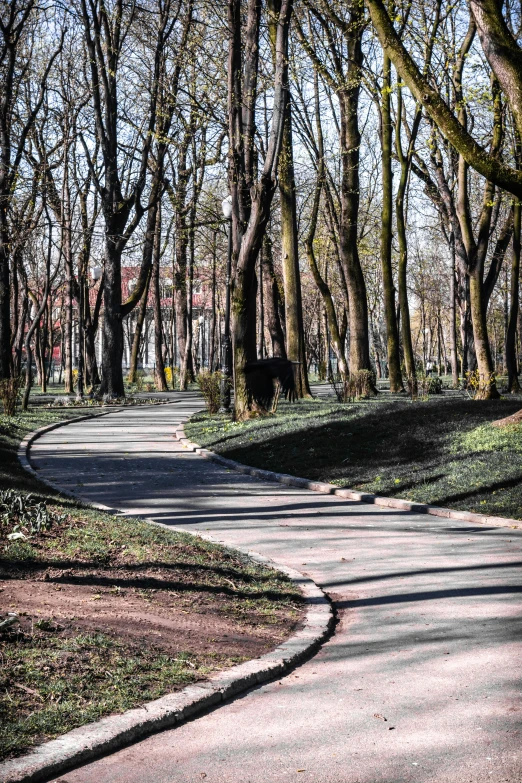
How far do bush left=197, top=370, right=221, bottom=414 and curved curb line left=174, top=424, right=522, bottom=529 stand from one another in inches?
288

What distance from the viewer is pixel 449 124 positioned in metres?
14.2

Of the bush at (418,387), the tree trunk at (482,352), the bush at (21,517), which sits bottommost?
the bush at (21,517)

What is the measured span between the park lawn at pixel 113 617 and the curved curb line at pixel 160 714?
90 mm

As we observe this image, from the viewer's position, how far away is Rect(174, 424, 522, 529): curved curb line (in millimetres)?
11383

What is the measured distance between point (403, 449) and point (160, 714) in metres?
11.5

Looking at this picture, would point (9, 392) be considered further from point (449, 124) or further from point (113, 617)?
point (113, 617)

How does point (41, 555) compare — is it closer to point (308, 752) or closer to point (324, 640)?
point (324, 640)

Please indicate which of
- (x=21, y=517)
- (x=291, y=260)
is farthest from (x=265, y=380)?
(x=21, y=517)

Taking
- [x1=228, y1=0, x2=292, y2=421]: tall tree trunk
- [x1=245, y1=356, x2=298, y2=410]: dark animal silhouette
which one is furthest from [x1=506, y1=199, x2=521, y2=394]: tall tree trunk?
[x1=228, y1=0, x2=292, y2=421]: tall tree trunk

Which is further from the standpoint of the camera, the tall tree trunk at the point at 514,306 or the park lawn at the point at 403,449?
the tall tree trunk at the point at 514,306

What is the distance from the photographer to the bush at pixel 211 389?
26.7 m

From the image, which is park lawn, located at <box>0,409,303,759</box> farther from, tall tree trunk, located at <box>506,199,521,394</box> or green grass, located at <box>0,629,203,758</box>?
tall tree trunk, located at <box>506,199,521,394</box>

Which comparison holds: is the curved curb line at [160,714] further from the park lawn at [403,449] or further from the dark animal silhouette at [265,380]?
the dark animal silhouette at [265,380]

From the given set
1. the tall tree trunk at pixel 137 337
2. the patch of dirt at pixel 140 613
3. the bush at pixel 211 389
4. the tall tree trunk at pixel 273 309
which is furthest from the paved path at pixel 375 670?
the tall tree trunk at pixel 137 337
